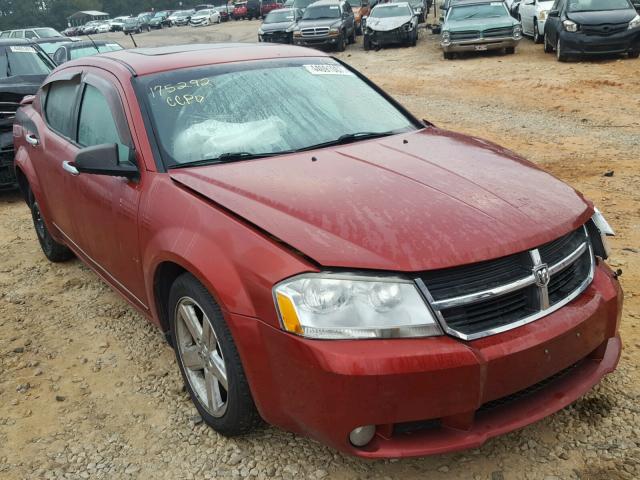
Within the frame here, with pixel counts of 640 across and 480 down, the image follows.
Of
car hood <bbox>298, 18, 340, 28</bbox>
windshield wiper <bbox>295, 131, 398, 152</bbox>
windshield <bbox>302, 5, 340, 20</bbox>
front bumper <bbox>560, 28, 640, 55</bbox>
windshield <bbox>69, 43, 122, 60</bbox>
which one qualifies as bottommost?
front bumper <bbox>560, 28, 640, 55</bbox>

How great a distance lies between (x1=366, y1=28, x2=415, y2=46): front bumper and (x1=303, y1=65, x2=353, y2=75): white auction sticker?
1694 centimetres

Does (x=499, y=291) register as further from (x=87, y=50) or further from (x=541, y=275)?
(x=87, y=50)

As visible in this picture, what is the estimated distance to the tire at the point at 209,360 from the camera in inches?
95.1

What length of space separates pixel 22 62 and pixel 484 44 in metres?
11.3

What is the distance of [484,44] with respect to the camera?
15547 mm

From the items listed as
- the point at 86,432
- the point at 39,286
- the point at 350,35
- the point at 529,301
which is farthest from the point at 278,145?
the point at 350,35

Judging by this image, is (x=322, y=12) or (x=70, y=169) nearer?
(x=70, y=169)

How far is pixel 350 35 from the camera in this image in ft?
73.7

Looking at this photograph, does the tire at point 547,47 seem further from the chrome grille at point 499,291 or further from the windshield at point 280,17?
the chrome grille at point 499,291

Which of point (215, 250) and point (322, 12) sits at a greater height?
point (215, 250)

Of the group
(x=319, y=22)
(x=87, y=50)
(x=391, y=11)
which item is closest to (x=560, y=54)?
(x=391, y=11)

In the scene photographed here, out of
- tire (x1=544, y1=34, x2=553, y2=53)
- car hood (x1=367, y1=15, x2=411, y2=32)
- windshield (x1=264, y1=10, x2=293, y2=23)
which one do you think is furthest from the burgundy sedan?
windshield (x1=264, y1=10, x2=293, y2=23)

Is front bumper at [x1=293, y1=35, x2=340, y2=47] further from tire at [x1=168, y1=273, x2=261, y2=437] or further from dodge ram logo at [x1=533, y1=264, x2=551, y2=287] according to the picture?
dodge ram logo at [x1=533, y1=264, x2=551, y2=287]

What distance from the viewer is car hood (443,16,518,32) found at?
1548 cm
